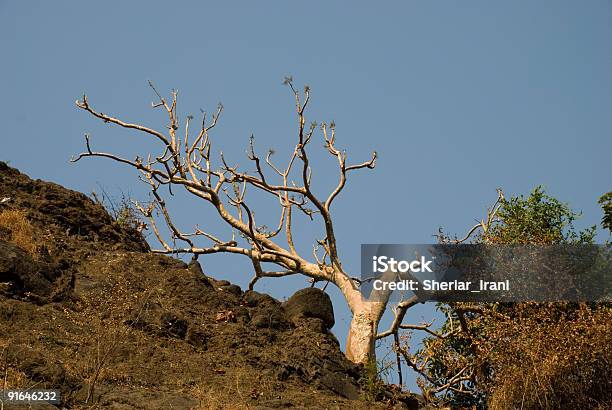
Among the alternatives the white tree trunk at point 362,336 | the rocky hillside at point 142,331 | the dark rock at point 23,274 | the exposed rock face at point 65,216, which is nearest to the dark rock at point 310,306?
the rocky hillside at point 142,331

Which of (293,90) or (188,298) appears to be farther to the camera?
(293,90)

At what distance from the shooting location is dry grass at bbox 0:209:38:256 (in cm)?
1716

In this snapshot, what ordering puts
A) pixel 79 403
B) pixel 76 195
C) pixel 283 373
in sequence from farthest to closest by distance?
pixel 76 195 < pixel 283 373 < pixel 79 403

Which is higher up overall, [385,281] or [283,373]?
[385,281]

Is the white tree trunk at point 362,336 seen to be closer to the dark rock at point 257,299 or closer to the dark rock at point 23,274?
the dark rock at point 257,299

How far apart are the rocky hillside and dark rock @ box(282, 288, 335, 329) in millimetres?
24

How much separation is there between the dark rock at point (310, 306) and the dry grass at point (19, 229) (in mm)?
4843

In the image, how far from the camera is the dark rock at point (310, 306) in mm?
18422

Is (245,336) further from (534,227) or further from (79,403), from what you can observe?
(534,227)

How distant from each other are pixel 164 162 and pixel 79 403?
39.4ft

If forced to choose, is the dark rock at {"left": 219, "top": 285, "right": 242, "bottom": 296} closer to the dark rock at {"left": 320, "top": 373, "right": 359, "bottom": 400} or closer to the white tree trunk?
the white tree trunk

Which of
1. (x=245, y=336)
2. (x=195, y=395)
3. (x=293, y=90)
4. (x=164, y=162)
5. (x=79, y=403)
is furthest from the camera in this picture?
(x=164, y=162)

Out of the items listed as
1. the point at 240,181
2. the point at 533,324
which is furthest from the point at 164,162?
the point at 533,324

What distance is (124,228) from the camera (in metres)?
21.4
